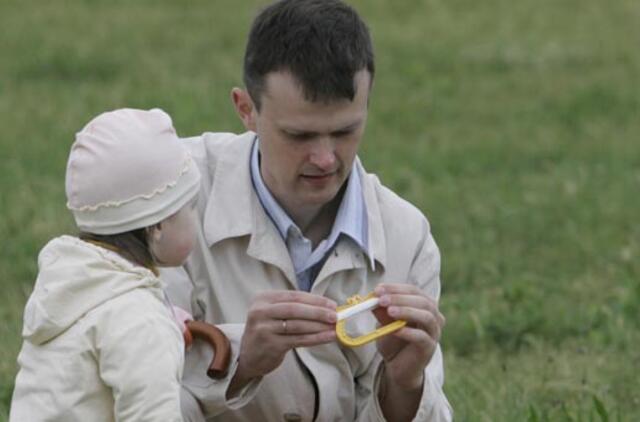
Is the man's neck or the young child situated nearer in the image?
the young child

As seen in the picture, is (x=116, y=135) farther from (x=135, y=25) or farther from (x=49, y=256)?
(x=135, y=25)

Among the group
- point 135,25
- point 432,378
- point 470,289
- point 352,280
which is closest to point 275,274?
point 352,280

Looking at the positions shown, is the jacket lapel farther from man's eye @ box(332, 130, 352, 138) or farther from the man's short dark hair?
man's eye @ box(332, 130, 352, 138)

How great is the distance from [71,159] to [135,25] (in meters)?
8.95

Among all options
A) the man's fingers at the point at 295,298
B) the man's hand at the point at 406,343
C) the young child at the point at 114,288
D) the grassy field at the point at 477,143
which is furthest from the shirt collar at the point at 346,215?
the grassy field at the point at 477,143

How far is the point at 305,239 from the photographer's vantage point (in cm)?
454

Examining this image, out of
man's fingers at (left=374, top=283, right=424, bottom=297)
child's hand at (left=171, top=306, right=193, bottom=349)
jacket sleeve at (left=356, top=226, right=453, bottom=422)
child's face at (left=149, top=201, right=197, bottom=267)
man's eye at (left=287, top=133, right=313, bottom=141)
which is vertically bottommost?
jacket sleeve at (left=356, top=226, right=453, bottom=422)

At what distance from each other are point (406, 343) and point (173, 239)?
66cm

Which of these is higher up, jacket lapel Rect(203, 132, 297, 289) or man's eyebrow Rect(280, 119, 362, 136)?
man's eyebrow Rect(280, 119, 362, 136)

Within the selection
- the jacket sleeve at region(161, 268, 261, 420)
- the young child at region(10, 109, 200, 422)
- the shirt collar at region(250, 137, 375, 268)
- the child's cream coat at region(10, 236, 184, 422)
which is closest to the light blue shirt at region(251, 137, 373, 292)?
the shirt collar at region(250, 137, 375, 268)

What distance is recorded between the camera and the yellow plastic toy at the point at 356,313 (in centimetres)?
405

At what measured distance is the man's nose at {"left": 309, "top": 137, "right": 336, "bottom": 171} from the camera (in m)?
4.29

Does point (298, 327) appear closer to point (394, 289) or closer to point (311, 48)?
point (394, 289)

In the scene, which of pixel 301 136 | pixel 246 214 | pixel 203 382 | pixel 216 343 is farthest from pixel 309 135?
pixel 203 382
